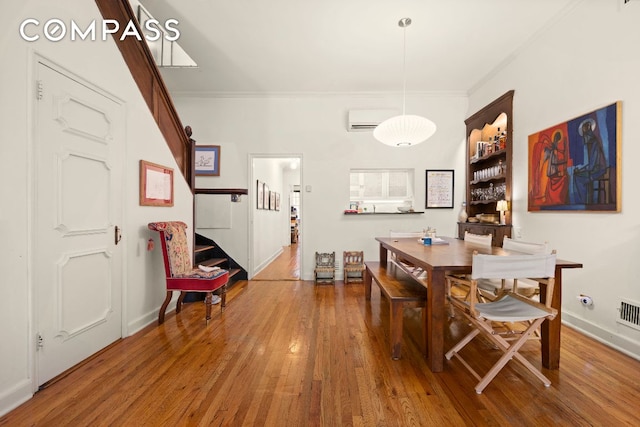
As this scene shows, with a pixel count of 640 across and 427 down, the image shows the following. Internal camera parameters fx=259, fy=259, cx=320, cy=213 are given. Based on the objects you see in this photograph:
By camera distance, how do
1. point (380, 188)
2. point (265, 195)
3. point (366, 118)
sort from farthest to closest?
point (265, 195) < point (380, 188) < point (366, 118)

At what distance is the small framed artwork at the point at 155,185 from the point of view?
259 centimetres

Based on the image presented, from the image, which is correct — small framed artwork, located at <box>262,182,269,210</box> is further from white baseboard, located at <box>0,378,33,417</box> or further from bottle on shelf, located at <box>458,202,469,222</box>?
white baseboard, located at <box>0,378,33,417</box>

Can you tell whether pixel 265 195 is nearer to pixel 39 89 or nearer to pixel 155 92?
pixel 155 92

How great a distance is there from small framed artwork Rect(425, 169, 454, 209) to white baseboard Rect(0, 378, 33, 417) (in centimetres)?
501

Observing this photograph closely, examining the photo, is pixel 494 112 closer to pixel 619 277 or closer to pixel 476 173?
pixel 476 173

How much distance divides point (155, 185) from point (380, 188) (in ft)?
12.2

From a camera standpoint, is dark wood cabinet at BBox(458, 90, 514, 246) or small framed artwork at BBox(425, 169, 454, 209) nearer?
dark wood cabinet at BBox(458, 90, 514, 246)

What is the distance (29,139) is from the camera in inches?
63.4

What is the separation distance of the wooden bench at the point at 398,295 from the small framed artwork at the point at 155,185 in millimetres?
2489

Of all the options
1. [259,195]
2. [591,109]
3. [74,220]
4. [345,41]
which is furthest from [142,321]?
[591,109]

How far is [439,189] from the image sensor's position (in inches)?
185

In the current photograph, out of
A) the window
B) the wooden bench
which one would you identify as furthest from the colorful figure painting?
the window

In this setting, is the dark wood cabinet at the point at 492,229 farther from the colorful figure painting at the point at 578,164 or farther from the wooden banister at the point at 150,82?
the wooden banister at the point at 150,82

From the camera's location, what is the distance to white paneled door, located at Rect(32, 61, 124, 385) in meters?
1.71
